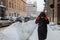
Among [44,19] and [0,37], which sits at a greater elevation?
[44,19]

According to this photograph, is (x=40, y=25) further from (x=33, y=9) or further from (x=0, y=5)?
(x=33, y=9)

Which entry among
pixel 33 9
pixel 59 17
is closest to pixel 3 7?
pixel 59 17

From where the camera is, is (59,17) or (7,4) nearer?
(59,17)

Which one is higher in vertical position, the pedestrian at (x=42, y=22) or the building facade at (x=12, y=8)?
the building facade at (x=12, y=8)

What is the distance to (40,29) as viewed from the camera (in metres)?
9.62

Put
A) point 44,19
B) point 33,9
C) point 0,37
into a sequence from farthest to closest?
point 33,9 < point 44,19 < point 0,37

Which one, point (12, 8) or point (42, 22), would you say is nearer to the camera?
point (42, 22)

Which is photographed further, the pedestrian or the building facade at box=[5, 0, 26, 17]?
the building facade at box=[5, 0, 26, 17]

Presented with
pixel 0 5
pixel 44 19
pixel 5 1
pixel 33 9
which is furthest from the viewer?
pixel 33 9

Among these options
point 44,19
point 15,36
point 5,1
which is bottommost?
point 15,36

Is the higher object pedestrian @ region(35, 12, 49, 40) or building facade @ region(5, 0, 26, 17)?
building facade @ region(5, 0, 26, 17)

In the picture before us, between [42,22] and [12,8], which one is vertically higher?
[12,8]

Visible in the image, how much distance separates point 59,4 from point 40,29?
22.9 meters

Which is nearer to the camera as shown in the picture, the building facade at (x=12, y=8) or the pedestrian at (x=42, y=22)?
the pedestrian at (x=42, y=22)
